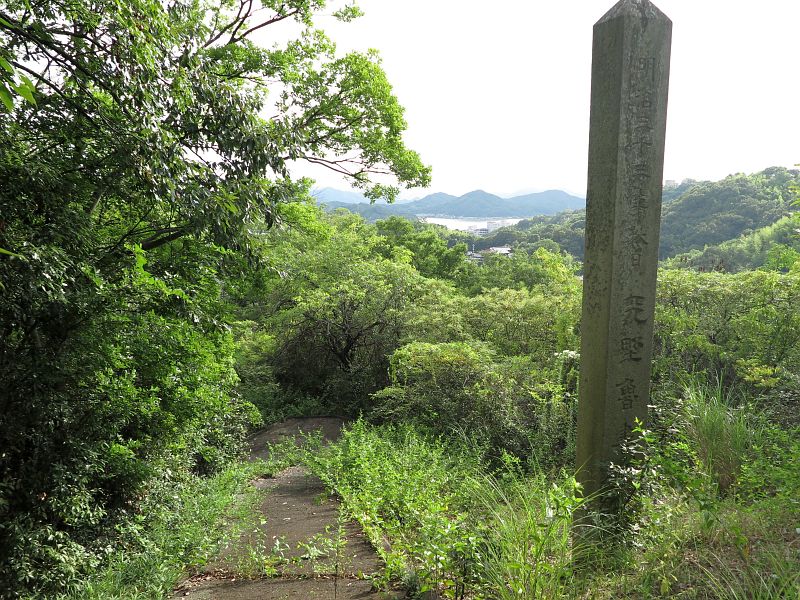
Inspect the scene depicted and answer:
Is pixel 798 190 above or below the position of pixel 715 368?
above

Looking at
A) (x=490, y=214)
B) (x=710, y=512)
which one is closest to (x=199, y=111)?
(x=710, y=512)

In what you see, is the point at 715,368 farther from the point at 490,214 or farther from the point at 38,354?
the point at 490,214

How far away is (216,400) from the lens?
20.1 ft

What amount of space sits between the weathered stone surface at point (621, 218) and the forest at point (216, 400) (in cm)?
26

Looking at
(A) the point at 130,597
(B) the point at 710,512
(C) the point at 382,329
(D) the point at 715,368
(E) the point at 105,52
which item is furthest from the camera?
(C) the point at 382,329

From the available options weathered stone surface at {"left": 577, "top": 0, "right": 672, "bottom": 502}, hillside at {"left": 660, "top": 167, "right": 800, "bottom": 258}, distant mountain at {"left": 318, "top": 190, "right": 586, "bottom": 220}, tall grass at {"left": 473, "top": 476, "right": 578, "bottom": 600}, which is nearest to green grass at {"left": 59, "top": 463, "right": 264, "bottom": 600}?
tall grass at {"left": 473, "top": 476, "right": 578, "bottom": 600}

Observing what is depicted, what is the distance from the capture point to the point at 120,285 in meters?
4.54

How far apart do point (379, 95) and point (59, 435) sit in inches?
348

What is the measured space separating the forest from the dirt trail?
132mm

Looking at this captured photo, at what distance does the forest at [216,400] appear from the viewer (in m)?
2.87

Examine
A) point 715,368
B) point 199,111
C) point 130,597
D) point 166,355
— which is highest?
point 199,111

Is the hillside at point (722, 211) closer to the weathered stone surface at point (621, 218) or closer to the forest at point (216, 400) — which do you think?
the forest at point (216, 400)

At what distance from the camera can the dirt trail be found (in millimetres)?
3525

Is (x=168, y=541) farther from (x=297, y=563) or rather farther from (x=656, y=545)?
(x=656, y=545)
